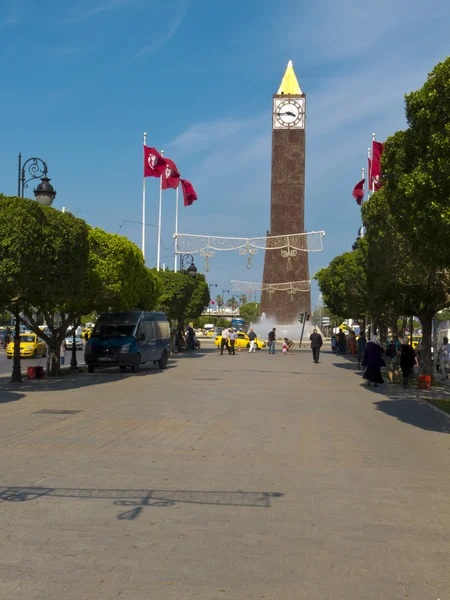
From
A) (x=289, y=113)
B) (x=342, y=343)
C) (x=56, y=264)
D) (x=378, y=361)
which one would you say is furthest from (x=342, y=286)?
(x=289, y=113)

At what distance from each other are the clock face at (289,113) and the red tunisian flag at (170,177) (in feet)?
97.5

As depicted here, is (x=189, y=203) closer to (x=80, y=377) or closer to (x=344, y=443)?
(x=80, y=377)

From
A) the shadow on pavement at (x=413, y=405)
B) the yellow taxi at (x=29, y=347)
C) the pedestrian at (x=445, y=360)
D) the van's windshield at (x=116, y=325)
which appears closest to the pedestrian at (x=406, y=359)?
the shadow on pavement at (x=413, y=405)

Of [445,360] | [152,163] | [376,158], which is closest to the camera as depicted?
[445,360]

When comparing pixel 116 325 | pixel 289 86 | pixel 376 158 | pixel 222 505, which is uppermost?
pixel 289 86

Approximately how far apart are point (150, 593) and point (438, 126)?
1045 centimetres

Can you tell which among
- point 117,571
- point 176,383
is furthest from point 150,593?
point 176,383

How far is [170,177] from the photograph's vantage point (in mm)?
41125

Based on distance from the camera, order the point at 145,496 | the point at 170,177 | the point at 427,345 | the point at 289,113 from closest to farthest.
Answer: the point at 145,496
the point at 427,345
the point at 170,177
the point at 289,113

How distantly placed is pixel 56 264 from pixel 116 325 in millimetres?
8069

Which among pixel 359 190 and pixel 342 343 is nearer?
pixel 359 190

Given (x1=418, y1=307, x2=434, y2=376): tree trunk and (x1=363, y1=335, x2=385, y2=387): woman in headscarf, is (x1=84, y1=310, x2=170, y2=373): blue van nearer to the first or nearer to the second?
(x1=363, y1=335, x2=385, y2=387): woman in headscarf

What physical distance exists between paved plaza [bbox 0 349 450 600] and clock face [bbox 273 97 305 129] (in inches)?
2243

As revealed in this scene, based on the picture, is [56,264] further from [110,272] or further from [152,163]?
[152,163]
